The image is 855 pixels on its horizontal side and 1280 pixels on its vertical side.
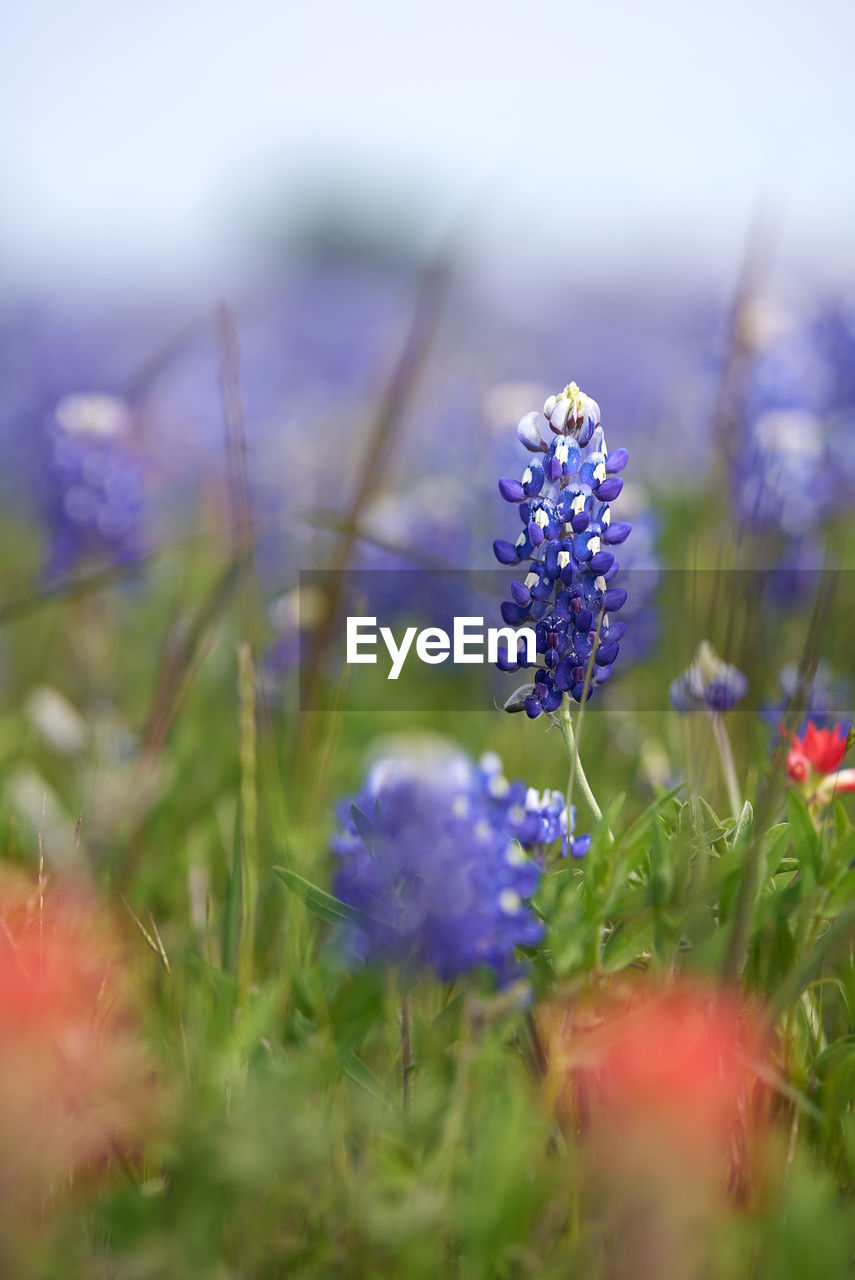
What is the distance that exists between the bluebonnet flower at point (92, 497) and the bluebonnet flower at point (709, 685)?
9.16 feet

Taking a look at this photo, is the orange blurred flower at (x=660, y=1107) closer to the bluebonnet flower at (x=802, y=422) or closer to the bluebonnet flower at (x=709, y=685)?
the bluebonnet flower at (x=709, y=685)

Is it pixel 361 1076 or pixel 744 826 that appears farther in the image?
pixel 744 826

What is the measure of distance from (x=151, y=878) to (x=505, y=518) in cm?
286

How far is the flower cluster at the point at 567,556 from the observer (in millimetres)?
1470

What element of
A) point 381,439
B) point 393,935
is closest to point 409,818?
point 393,935

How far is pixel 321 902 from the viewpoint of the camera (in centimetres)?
147

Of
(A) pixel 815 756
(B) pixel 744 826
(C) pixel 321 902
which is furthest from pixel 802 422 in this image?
(C) pixel 321 902

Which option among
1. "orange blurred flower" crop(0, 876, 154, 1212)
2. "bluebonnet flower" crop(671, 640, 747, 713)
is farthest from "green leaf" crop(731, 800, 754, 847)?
"orange blurred flower" crop(0, 876, 154, 1212)

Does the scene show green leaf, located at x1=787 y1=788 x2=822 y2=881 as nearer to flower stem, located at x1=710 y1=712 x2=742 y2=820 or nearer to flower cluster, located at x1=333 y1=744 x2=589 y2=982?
flower stem, located at x1=710 y1=712 x2=742 y2=820

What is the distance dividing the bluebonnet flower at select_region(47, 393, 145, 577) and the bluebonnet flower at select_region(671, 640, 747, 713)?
110 inches

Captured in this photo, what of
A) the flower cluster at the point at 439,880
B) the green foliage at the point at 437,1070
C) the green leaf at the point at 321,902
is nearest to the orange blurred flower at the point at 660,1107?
the green foliage at the point at 437,1070

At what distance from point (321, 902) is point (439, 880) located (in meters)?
0.26

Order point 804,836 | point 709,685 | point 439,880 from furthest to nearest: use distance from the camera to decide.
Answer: point 709,685
point 804,836
point 439,880

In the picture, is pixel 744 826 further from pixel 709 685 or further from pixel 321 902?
pixel 321 902
